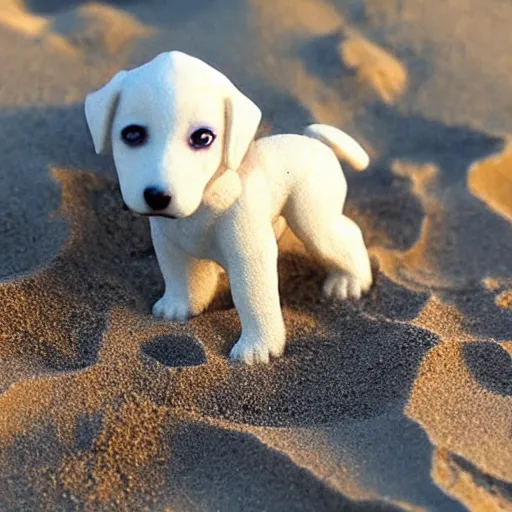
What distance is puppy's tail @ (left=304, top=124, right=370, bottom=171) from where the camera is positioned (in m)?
2.15

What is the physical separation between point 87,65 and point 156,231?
1.05m

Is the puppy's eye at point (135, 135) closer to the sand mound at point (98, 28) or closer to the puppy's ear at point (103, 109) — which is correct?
the puppy's ear at point (103, 109)

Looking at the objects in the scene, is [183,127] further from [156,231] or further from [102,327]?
[102,327]

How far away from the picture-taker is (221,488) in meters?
1.53

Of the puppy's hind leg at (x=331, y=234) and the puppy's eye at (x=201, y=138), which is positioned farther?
the puppy's hind leg at (x=331, y=234)

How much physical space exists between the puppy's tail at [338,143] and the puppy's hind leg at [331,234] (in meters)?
0.10

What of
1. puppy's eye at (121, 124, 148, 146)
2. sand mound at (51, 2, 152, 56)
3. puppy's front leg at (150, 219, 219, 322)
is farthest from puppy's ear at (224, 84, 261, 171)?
sand mound at (51, 2, 152, 56)

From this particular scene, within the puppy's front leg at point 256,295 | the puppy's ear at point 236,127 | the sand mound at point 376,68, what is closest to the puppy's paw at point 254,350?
the puppy's front leg at point 256,295

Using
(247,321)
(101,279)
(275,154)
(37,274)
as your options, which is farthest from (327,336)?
(37,274)

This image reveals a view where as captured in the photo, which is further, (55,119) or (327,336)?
(55,119)

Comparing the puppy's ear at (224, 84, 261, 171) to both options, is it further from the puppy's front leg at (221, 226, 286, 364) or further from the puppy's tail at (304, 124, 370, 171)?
the puppy's tail at (304, 124, 370, 171)

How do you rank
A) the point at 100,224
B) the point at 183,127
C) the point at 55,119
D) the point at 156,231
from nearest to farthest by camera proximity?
the point at 183,127 < the point at 156,231 < the point at 100,224 < the point at 55,119

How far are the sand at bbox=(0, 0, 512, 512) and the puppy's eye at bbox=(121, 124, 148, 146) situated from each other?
1.51ft

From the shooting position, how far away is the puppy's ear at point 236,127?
1724 mm
